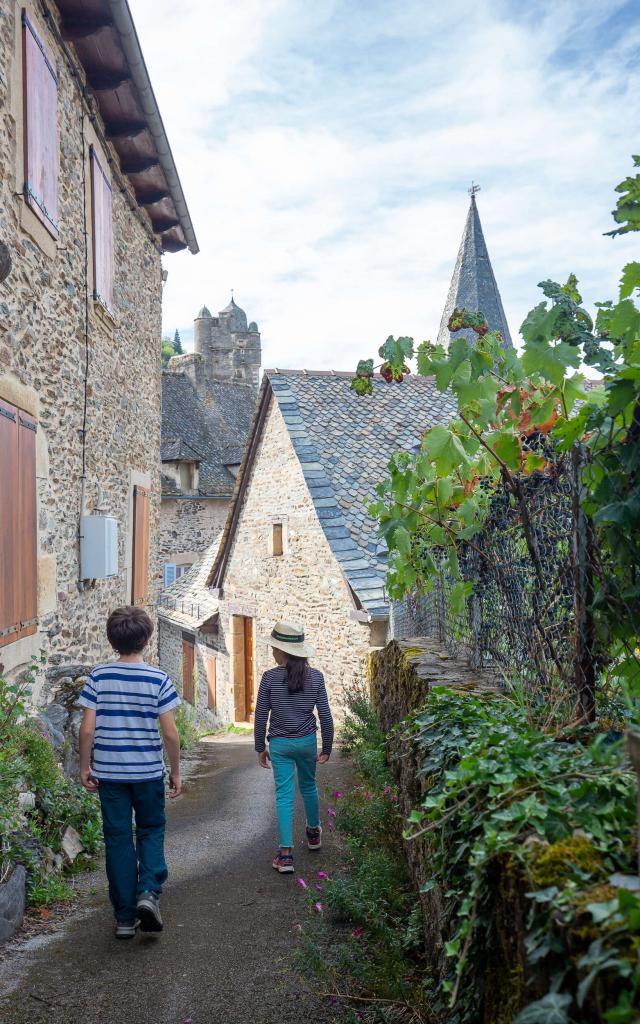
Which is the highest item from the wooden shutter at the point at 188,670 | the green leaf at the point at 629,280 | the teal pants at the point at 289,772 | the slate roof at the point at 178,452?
the slate roof at the point at 178,452

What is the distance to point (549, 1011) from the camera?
48.8 inches

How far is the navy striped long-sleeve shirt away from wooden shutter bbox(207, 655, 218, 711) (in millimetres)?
12274

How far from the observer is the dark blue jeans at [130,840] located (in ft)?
11.1

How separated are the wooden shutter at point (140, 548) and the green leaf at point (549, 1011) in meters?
7.46

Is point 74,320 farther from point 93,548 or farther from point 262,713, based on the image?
point 262,713

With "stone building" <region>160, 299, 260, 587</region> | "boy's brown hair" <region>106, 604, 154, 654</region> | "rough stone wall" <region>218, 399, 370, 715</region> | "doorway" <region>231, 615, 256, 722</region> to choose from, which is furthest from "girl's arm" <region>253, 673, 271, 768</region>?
"stone building" <region>160, 299, 260, 587</region>

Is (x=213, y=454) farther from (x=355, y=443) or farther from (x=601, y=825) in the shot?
(x=601, y=825)

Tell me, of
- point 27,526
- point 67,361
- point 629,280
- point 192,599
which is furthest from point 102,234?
point 192,599

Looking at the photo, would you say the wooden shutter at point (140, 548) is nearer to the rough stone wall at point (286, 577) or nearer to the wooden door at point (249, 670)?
the rough stone wall at point (286, 577)

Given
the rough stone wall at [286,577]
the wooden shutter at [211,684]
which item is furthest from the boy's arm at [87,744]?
the wooden shutter at [211,684]

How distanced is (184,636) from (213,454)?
29.2ft

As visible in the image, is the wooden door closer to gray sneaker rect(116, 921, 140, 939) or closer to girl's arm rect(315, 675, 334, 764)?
girl's arm rect(315, 675, 334, 764)

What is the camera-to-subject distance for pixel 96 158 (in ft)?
21.9

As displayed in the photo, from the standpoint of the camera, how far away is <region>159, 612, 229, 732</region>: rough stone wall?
1622 centimetres
